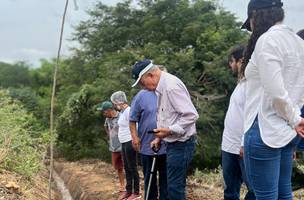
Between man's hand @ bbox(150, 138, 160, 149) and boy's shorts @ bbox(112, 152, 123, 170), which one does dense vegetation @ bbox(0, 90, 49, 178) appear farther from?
man's hand @ bbox(150, 138, 160, 149)

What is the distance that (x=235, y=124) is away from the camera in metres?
4.46

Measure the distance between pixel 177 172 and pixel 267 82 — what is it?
6.82ft

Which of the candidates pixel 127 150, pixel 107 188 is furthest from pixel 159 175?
pixel 107 188

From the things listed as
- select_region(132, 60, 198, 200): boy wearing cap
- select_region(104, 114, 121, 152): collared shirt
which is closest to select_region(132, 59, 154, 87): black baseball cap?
select_region(132, 60, 198, 200): boy wearing cap

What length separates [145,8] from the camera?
22.0 m

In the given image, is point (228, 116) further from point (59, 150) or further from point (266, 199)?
point (59, 150)

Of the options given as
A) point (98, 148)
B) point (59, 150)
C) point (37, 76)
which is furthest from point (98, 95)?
point (37, 76)

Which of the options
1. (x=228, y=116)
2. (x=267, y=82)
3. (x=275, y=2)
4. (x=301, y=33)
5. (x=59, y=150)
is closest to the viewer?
(x=267, y=82)

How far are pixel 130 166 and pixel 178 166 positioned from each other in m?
2.67

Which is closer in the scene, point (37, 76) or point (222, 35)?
point (222, 35)

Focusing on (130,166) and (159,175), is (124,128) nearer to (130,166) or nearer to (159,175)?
(130,166)

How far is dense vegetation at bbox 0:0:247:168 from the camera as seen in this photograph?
18547 mm

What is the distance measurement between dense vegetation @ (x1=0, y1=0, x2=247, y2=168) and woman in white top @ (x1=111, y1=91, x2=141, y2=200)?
10211mm

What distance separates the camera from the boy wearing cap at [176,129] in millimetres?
4598
